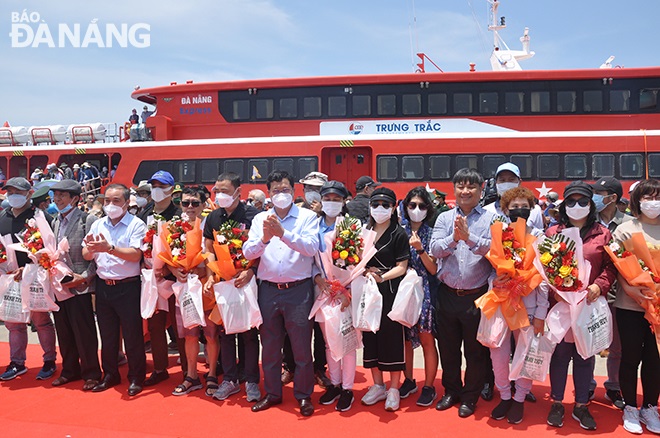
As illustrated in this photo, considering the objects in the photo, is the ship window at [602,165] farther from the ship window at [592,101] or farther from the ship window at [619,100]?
the ship window at [619,100]

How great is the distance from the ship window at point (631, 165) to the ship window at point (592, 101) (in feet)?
5.48

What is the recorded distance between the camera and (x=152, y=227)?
441 cm

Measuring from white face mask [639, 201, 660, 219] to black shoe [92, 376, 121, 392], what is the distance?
184 inches

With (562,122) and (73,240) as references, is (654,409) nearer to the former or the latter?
(73,240)

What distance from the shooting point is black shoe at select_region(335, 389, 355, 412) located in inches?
152

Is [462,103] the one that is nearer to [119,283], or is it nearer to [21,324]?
[119,283]

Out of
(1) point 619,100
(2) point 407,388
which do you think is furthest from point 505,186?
(1) point 619,100

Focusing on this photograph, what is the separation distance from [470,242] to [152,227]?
283 centimetres

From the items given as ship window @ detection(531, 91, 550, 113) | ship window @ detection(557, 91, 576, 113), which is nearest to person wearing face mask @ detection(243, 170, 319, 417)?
ship window @ detection(531, 91, 550, 113)

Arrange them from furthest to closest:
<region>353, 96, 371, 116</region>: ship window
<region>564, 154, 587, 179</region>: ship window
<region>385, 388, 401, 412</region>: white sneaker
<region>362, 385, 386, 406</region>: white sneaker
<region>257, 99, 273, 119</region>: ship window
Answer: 1. <region>257, 99, 273, 119</region>: ship window
2. <region>353, 96, 371, 116</region>: ship window
3. <region>564, 154, 587, 179</region>: ship window
4. <region>362, 385, 386, 406</region>: white sneaker
5. <region>385, 388, 401, 412</region>: white sneaker

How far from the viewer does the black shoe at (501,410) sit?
11.9 feet

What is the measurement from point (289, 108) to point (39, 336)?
33.2ft

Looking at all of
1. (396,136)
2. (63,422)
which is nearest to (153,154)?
(396,136)

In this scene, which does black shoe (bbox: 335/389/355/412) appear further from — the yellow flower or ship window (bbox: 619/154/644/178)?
ship window (bbox: 619/154/644/178)
